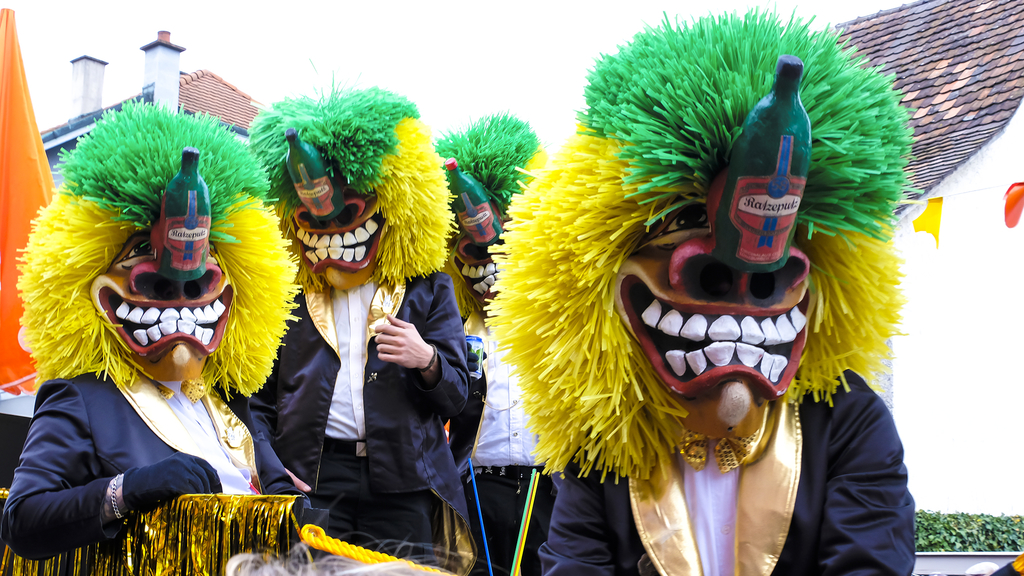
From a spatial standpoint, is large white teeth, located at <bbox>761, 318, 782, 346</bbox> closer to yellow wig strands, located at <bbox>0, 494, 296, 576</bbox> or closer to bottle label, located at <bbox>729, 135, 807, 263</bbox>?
bottle label, located at <bbox>729, 135, 807, 263</bbox>

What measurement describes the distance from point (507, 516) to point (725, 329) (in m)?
2.33

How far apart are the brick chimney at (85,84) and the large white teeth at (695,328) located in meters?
15.5

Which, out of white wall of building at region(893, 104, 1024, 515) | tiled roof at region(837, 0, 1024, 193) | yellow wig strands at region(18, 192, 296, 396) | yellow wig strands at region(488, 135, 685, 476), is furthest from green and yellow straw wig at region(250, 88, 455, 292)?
white wall of building at region(893, 104, 1024, 515)

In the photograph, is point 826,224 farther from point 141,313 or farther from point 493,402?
point 493,402

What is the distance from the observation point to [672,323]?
1574 millimetres

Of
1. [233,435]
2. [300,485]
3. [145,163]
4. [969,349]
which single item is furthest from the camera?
[969,349]

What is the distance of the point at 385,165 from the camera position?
Answer: 3.14m

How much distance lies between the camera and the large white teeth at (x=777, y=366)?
1.54 meters

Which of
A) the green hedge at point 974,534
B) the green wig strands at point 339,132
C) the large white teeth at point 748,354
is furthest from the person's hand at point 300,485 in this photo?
the green hedge at point 974,534

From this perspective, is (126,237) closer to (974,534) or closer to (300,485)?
(300,485)

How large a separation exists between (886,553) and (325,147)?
2309 millimetres

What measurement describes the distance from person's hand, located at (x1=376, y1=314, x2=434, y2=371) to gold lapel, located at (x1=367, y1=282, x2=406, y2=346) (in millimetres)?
85

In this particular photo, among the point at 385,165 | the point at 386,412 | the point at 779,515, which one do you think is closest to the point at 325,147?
the point at 385,165

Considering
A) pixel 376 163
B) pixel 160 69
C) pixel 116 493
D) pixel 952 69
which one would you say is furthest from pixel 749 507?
pixel 160 69
